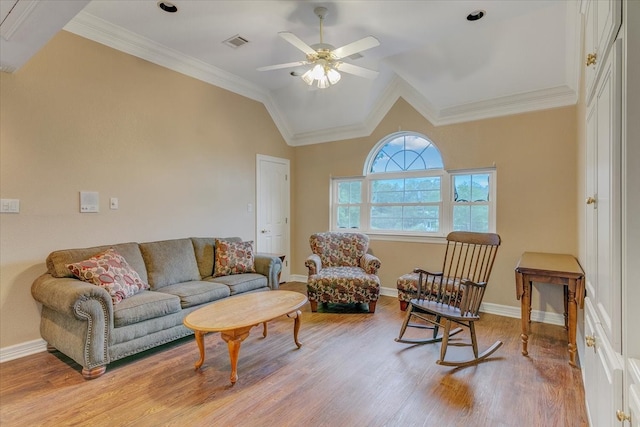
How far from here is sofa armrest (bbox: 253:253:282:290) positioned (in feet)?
12.9

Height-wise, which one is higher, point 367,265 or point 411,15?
point 411,15

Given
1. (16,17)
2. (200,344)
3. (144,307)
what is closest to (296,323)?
(200,344)

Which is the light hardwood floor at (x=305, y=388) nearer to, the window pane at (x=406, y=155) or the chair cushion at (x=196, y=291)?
the chair cushion at (x=196, y=291)

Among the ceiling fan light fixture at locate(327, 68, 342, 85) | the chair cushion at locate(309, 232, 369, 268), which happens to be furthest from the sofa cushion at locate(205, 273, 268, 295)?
the ceiling fan light fixture at locate(327, 68, 342, 85)

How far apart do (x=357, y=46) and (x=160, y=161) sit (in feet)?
8.39

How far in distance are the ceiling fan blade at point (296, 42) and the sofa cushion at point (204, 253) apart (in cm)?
248

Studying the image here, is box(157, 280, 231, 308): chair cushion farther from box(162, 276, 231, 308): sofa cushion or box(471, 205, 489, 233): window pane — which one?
box(471, 205, 489, 233): window pane

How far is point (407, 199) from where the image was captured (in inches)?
183

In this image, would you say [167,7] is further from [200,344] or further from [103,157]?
[200,344]

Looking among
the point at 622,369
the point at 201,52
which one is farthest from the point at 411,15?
the point at 622,369

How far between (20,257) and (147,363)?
1.44 metres

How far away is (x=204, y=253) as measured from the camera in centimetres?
387

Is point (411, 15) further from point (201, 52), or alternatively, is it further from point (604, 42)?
point (201, 52)

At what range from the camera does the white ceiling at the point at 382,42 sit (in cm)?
280
